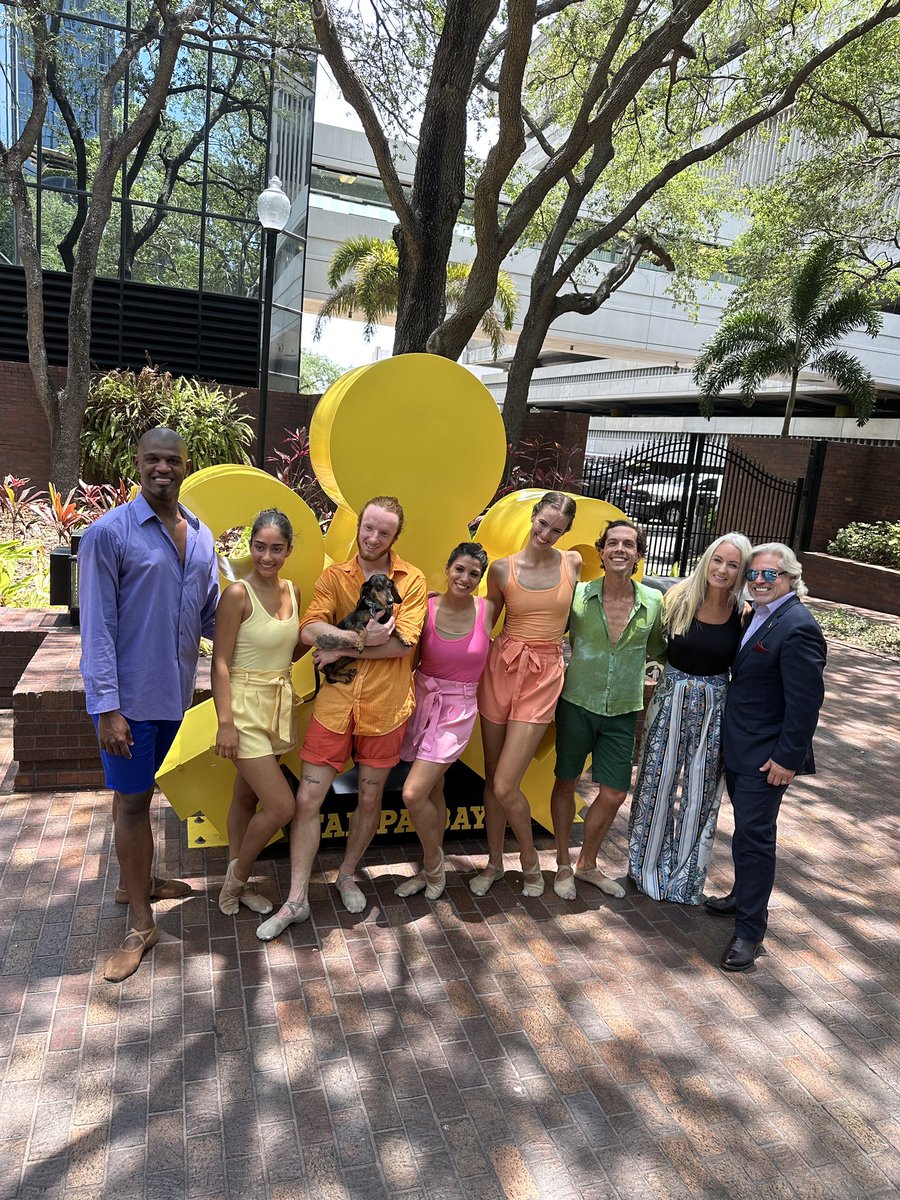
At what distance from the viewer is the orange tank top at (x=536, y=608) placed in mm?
3693

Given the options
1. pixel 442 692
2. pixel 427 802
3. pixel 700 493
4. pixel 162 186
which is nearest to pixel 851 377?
pixel 700 493

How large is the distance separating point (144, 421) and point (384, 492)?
9.28m

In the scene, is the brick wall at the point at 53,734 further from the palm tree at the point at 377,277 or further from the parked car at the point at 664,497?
the palm tree at the point at 377,277

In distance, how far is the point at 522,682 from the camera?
3707 mm

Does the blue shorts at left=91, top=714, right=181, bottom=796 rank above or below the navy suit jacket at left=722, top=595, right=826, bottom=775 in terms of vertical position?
below

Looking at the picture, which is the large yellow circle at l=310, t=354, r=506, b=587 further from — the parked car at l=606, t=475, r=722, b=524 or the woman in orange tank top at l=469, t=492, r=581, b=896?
the parked car at l=606, t=475, r=722, b=524

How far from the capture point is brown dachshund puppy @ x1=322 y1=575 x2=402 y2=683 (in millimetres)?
3375

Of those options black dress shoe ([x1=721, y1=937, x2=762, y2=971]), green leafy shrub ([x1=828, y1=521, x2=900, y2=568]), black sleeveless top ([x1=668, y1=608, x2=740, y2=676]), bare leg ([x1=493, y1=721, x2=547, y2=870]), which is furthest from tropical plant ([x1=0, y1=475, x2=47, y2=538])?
green leafy shrub ([x1=828, y1=521, x2=900, y2=568])

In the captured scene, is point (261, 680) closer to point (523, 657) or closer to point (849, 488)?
point (523, 657)

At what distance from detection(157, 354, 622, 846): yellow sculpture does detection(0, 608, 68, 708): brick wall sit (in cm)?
223

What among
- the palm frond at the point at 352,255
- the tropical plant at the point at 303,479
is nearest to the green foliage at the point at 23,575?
the tropical plant at the point at 303,479

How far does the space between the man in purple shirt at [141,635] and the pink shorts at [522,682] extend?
1.32 meters

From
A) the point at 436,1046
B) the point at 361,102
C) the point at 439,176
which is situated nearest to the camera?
the point at 436,1046

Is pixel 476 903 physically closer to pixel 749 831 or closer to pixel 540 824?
pixel 540 824
